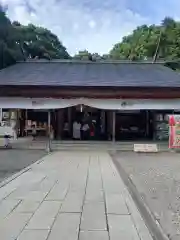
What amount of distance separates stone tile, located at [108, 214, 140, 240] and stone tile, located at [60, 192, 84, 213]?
24.6 inches

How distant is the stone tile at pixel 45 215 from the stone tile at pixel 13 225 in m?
0.10

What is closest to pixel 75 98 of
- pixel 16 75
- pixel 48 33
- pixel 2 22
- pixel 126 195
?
pixel 16 75

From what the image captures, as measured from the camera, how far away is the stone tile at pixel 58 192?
6121mm

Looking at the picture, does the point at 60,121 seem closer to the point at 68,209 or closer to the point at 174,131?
the point at 174,131

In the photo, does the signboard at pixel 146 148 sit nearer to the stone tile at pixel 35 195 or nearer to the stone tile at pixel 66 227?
the stone tile at pixel 35 195

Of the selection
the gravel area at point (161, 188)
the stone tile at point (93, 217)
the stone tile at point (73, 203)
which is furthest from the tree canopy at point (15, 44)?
the stone tile at point (93, 217)

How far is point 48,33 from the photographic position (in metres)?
44.1

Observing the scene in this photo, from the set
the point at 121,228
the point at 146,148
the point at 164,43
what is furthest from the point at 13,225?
the point at 164,43

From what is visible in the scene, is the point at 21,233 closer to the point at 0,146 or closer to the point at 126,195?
the point at 126,195

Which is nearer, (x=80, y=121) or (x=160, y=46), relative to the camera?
(x=80, y=121)

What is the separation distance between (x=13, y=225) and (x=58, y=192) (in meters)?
2.14

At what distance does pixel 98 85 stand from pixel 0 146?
17.8 ft

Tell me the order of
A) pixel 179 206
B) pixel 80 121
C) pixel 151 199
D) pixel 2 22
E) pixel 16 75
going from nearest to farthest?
pixel 179 206 < pixel 151 199 < pixel 16 75 < pixel 80 121 < pixel 2 22

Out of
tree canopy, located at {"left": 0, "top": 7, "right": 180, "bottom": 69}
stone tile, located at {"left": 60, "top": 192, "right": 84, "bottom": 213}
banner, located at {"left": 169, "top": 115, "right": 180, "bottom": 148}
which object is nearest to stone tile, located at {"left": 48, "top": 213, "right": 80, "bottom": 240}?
stone tile, located at {"left": 60, "top": 192, "right": 84, "bottom": 213}
